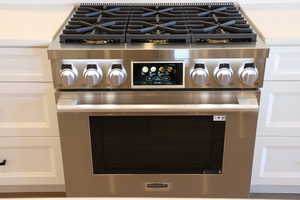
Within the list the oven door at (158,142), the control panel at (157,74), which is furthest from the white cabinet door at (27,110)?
the control panel at (157,74)

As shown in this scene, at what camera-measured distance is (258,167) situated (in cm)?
202

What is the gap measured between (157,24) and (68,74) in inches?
17.8

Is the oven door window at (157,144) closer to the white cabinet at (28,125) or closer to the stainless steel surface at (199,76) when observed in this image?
the stainless steel surface at (199,76)

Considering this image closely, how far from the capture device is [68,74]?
1.63m

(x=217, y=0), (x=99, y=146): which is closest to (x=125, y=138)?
(x=99, y=146)

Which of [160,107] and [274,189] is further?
[274,189]

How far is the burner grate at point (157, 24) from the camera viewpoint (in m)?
1.65

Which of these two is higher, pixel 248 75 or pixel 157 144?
pixel 248 75

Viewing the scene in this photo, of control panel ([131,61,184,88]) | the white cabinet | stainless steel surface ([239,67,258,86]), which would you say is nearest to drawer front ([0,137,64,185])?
the white cabinet

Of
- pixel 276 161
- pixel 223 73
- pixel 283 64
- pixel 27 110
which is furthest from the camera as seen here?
pixel 276 161

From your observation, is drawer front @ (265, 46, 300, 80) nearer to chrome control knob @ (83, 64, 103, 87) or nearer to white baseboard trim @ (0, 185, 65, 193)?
chrome control knob @ (83, 64, 103, 87)

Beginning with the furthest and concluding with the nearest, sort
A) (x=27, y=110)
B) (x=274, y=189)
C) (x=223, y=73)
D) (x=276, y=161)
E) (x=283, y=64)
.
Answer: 1. (x=274, y=189)
2. (x=276, y=161)
3. (x=27, y=110)
4. (x=283, y=64)
5. (x=223, y=73)

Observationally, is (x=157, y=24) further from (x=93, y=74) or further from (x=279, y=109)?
(x=279, y=109)

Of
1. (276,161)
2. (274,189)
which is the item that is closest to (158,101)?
(276,161)
